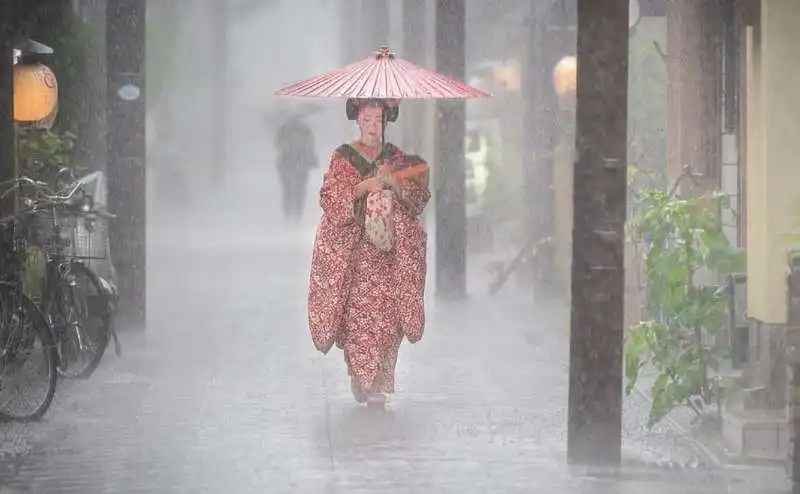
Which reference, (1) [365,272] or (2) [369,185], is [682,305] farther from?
(1) [365,272]

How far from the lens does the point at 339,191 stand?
35.5 feet

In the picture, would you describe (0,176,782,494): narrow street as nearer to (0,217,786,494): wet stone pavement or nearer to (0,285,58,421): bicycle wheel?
(0,217,786,494): wet stone pavement

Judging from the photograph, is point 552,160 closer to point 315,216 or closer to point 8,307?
point 8,307

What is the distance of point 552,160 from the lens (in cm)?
1908

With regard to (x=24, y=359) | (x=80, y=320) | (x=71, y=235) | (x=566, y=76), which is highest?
(x=566, y=76)

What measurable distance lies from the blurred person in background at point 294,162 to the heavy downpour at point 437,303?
41.3ft

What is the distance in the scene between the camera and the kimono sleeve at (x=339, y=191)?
1079cm

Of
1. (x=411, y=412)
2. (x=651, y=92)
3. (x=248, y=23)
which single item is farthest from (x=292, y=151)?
(x=411, y=412)

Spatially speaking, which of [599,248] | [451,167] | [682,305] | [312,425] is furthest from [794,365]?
[451,167]

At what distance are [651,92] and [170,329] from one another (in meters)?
5.58

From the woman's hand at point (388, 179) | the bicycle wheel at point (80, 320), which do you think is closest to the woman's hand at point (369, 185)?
the woman's hand at point (388, 179)

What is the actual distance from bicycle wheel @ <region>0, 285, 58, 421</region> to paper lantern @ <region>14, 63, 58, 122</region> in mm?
2679

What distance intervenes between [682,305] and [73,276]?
4.15 meters

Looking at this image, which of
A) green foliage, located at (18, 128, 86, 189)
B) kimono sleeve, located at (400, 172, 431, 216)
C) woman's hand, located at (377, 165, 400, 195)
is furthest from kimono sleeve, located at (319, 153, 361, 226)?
green foliage, located at (18, 128, 86, 189)
